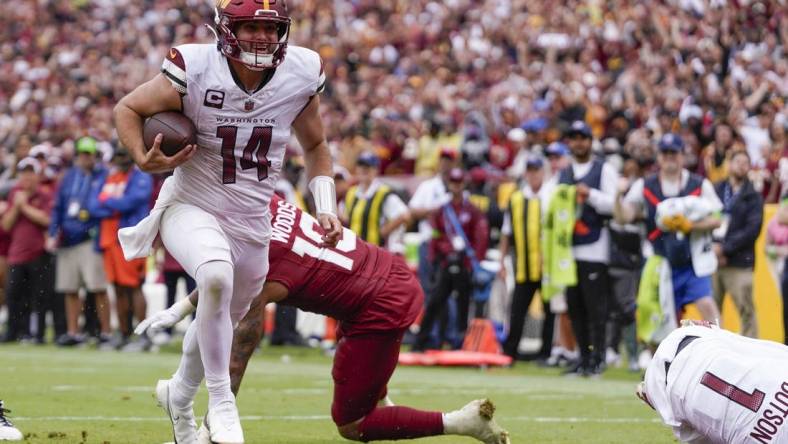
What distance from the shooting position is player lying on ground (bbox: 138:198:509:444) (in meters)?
6.60

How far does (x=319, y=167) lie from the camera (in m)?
6.79

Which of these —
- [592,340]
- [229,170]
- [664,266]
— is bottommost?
[592,340]

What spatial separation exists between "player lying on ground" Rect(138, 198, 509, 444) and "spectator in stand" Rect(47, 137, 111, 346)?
325 inches

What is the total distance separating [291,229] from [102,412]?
7.26 ft

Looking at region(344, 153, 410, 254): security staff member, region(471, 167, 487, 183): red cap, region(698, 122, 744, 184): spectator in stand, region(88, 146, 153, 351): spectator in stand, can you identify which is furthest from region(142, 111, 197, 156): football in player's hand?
region(471, 167, 487, 183): red cap

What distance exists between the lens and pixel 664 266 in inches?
429

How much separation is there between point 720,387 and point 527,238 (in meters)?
8.01

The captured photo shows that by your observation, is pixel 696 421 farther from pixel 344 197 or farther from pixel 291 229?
pixel 344 197

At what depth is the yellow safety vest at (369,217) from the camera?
1405 centimetres

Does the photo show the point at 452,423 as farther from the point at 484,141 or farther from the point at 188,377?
the point at 484,141

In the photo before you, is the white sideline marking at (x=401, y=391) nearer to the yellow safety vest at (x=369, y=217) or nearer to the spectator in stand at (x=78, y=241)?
the yellow safety vest at (x=369, y=217)

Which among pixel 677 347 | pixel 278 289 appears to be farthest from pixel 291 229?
pixel 677 347

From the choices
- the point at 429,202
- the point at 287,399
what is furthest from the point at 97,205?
the point at 287,399

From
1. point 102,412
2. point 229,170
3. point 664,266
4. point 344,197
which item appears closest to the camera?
point 229,170
